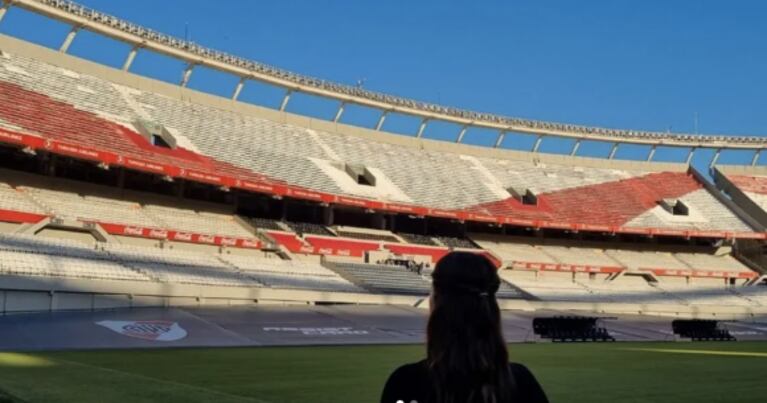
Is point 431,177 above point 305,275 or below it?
above

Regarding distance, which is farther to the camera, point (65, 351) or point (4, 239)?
point (4, 239)

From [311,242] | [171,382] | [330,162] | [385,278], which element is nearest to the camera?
[171,382]

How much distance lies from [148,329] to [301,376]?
1049 cm

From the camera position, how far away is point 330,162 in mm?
46844

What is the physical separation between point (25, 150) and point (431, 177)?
28.2 metres

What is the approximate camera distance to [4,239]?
26484mm

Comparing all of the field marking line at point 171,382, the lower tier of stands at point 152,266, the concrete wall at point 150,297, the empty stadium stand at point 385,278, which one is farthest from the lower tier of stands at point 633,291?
the field marking line at point 171,382

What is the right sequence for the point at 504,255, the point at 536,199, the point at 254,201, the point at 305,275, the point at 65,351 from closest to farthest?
the point at 65,351
the point at 305,275
the point at 254,201
the point at 504,255
the point at 536,199

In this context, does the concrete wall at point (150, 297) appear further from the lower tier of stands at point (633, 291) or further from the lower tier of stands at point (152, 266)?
the lower tier of stands at point (633, 291)

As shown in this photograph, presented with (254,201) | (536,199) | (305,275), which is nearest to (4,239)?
(305,275)

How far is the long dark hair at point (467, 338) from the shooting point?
2377mm

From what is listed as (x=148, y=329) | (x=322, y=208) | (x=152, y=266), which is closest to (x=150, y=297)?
(x=152, y=266)

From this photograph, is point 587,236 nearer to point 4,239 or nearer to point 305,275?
point 305,275

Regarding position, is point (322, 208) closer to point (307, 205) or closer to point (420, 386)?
point (307, 205)
